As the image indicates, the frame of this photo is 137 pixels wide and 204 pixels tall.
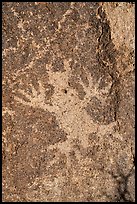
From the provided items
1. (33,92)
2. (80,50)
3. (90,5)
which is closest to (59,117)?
(33,92)

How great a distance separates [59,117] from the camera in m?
1.38

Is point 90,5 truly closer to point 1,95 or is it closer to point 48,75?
point 48,75

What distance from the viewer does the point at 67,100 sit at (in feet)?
4.50

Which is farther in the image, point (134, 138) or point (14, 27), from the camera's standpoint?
point (134, 138)

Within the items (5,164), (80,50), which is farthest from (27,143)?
(80,50)

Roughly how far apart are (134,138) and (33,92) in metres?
0.40

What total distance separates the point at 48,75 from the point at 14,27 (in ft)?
0.63

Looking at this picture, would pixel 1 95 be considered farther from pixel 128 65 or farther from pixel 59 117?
pixel 128 65

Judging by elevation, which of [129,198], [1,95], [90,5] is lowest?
[129,198]

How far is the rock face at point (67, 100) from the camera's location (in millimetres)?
1333

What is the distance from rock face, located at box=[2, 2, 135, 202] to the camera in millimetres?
1333

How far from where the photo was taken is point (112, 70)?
4.57ft

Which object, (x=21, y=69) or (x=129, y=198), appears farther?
(x=129, y=198)

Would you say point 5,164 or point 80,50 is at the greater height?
point 80,50
